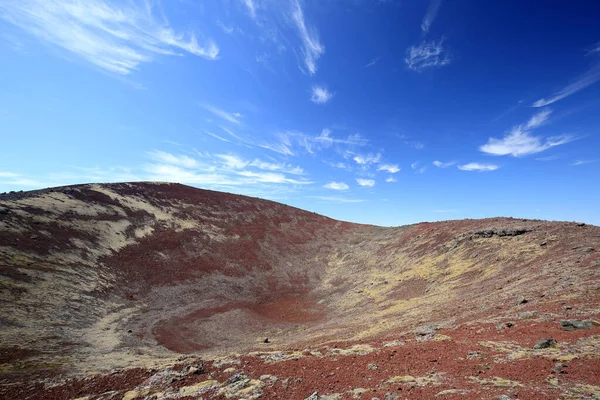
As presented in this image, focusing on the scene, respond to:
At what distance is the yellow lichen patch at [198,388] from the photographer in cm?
1218

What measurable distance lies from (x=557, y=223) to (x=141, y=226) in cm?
6134

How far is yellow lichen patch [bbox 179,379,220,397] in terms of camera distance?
12177mm

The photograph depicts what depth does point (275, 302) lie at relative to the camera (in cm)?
4084

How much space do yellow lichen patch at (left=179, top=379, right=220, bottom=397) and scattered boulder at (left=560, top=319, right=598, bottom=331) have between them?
1529cm

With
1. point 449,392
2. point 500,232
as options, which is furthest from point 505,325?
point 500,232

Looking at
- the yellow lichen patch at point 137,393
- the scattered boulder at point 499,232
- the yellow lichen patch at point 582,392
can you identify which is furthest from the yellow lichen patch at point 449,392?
the scattered boulder at point 499,232

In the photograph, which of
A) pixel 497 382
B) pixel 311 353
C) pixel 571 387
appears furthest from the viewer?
pixel 311 353

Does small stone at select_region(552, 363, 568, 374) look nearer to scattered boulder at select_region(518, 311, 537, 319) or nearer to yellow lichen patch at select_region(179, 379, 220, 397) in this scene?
scattered boulder at select_region(518, 311, 537, 319)

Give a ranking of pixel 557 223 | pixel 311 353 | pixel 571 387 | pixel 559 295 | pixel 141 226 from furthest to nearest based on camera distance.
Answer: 1. pixel 141 226
2. pixel 557 223
3. pixel 559 295
4. pixel 311 353
5. pixel 571 387

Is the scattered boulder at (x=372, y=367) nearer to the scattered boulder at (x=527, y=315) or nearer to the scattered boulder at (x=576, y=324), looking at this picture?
the scattered boulder at (x=576, y=324)

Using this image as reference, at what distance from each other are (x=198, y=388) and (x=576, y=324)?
16465 mm

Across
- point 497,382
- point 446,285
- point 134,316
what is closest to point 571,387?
point 497,382

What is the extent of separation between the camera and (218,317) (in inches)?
1348

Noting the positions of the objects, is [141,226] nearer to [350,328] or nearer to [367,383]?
[350,328]
